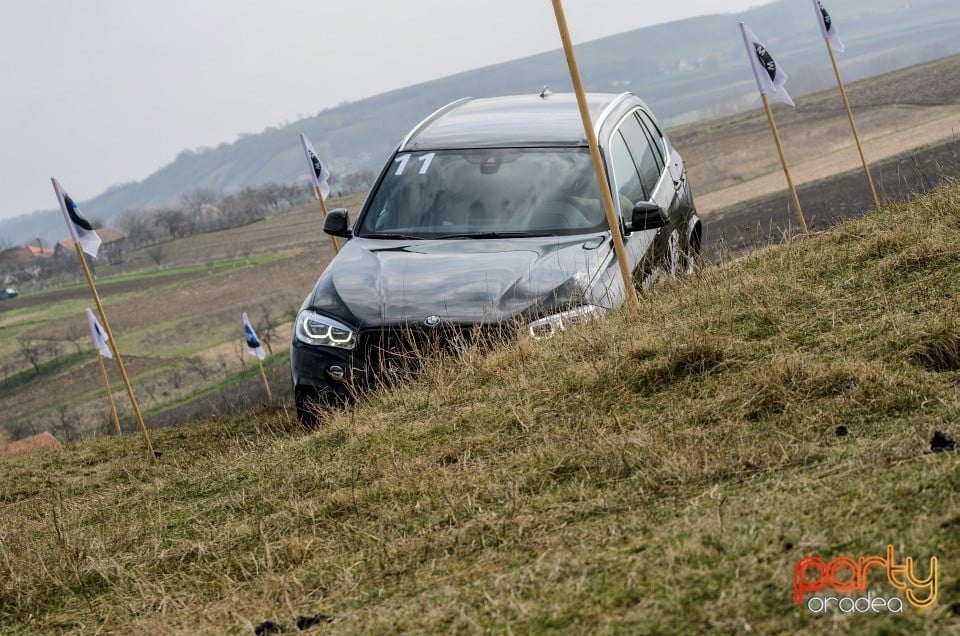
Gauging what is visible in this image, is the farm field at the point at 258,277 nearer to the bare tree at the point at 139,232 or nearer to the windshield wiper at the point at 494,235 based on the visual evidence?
the windshield wiper at the point at 494,235

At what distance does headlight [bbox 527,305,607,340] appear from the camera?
6758 millimetres

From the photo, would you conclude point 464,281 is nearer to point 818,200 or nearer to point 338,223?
point 338,223

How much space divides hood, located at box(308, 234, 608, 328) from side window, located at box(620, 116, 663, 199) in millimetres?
1503

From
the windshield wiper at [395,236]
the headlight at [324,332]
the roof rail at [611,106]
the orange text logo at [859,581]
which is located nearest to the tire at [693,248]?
the roof rail at [611,106]

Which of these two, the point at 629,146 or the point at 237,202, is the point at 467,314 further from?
the point at 237,202

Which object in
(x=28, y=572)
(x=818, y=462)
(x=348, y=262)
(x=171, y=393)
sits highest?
(x=348, y=262)

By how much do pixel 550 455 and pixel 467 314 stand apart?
232 centimetres

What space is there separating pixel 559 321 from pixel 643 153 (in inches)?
117

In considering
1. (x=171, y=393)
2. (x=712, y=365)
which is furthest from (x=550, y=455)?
(x=171, y=393)

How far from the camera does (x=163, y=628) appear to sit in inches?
150

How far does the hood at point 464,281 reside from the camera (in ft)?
22.6

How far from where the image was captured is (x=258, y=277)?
8544cm

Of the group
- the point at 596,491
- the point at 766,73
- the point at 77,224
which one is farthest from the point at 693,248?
the point at 766,73

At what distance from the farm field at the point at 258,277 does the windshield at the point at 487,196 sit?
18089 mm
